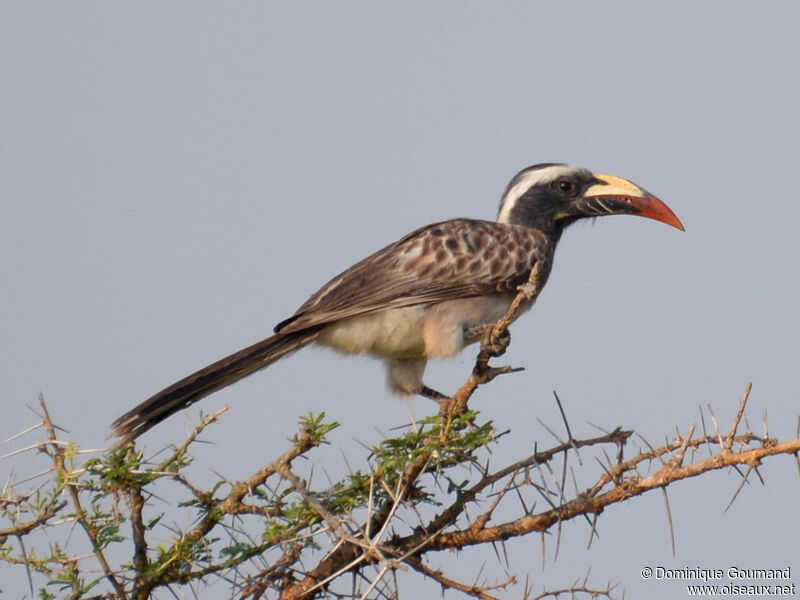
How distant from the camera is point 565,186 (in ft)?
23.4

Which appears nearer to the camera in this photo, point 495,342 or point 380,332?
point 495,342

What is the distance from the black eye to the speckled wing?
2.24 feet

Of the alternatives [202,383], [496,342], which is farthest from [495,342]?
[202,383]

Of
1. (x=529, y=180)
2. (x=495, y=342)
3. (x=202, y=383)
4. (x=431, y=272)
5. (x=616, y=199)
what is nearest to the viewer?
(x=495, y=342)

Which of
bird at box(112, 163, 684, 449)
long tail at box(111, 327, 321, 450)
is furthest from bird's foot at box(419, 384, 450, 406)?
long tail at box(111, 327, 321, 450)

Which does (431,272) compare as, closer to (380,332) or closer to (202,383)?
(380,332)

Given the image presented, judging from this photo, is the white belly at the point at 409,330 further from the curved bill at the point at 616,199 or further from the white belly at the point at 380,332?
the curved bill at the point at 616,199

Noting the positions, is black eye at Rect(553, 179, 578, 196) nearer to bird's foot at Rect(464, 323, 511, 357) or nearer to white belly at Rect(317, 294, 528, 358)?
white belly at Rect(317, 294, 528, 358)

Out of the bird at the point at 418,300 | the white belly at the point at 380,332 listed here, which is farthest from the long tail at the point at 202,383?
the white belly at the point at 380,332

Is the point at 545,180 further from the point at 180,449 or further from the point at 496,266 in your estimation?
the point at 180,449

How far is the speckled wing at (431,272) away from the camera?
5.79 m

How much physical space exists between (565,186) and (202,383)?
3.16m

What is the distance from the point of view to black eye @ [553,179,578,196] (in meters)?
7.13

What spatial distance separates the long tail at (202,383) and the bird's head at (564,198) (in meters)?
2.14
